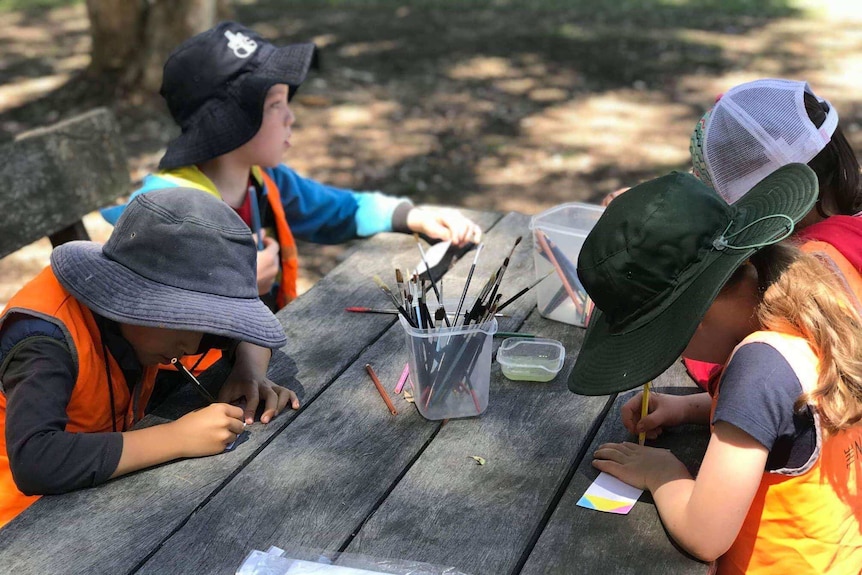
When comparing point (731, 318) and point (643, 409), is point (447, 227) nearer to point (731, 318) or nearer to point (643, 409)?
point (643, 409)

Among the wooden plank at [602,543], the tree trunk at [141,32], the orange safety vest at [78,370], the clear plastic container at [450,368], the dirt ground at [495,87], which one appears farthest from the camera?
the tree trunk at [141,32]

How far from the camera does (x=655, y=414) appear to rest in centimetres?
171

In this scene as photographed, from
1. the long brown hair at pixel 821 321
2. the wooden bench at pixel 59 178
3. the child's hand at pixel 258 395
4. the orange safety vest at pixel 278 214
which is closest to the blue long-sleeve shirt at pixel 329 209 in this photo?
the orange safety vest at pixel 278 214

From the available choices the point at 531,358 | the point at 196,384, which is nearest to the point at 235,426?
the point at 196,384

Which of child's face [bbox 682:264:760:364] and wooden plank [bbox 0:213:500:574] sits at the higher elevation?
child's face [bbox 682:264:760:364]

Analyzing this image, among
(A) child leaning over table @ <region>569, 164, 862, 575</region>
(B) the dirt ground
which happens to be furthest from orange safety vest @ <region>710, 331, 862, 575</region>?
(B) the dirt ground

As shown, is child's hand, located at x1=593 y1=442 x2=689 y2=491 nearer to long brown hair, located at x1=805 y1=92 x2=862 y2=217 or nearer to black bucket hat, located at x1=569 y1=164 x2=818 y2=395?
black bucket hat, located at x1=569 y1=164 x2=818 y2=395

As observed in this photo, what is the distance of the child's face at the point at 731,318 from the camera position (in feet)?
5.01

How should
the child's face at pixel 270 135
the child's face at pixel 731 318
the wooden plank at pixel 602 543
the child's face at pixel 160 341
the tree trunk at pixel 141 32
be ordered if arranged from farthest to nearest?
the tree trunk at pixel 141 32 → the child's face at pixel 270 135 → the child's face at pixel 160 341 → the child's face at pixel 731 318 → the wooden plank at pixel 602 543

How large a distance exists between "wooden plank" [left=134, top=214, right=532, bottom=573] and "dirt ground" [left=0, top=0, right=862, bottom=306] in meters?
2.42

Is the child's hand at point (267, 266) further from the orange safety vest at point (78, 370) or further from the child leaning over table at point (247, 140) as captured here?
the orange safety vest at point (78, 370)

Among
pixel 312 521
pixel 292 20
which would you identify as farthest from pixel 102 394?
pixel 292 20

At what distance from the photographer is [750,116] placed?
1.97 m

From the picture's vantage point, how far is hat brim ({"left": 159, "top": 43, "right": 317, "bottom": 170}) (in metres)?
2.59
